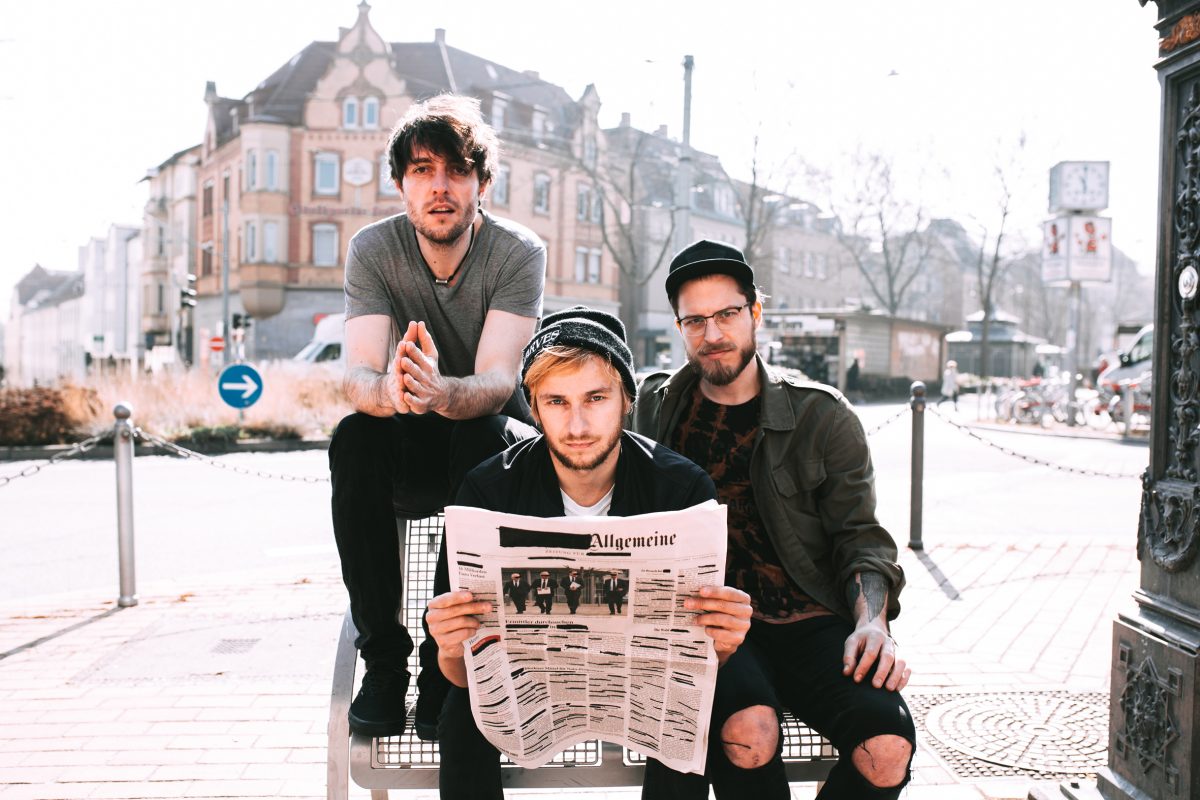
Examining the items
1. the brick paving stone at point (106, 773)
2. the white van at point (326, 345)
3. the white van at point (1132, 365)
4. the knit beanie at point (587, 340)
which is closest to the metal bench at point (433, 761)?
the knit beanie at point (587, 340)

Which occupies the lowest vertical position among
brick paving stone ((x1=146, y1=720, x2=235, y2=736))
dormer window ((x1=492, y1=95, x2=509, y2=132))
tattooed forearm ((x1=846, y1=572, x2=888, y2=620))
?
brick paving stone ((x1=146, y1=720, x2=235, y2=736))

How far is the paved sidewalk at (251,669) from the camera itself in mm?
3293

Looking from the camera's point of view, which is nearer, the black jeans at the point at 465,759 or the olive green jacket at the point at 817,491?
the black jeans at the point at 465,759

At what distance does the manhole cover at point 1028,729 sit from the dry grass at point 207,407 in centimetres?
1460

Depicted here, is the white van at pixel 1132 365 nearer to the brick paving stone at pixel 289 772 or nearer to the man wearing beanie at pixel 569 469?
the brick paving stone at pixel 289 772

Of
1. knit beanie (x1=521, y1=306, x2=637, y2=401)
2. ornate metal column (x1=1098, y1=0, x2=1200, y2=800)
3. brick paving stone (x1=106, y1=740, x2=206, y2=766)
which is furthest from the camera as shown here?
brick paving stone (x1=106, y1=740, x2=206, y2=766)

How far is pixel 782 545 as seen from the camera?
2.56 meters

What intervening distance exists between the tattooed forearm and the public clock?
19.1 meters

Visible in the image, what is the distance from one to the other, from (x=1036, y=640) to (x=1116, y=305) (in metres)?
79.3

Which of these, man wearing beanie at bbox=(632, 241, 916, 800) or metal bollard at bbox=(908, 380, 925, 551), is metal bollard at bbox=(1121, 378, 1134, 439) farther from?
man wearing beanie at bbox=(632, 241, 916, 800)

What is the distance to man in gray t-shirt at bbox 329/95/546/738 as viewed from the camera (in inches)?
95.5

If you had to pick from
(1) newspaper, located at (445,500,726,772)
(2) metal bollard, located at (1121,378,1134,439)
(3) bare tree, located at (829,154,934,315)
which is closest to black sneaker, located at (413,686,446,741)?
(1) newspaper, located at (445,500,726,772)

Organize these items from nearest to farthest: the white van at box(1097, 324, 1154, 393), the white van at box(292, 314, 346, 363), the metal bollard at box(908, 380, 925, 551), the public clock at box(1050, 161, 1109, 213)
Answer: the metal bollard at box(908, 380, 925, 551) → the public clock at box(1050, 161, 1109, 213) → the white van at box(1097, 324, 1154, 393) → the white van at box(292, 314, 346, 363)

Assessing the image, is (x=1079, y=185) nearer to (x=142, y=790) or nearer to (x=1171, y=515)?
(x=1171, y=515)
